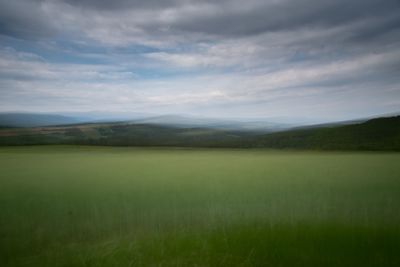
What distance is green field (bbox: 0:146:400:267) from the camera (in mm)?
4367

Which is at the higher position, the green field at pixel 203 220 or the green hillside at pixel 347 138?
the green hillside at pixel 347 138

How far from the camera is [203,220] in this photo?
19.0ft

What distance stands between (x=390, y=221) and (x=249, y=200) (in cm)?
291

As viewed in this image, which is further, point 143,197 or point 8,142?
point 8,142

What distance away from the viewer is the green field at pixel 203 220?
14.3 ft

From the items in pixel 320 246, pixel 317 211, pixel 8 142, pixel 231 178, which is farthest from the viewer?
pixel 8 142

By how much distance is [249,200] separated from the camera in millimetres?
6906

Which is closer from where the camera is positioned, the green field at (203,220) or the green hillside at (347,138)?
the green field at (203,220)

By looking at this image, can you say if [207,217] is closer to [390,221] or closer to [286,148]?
[390,221]

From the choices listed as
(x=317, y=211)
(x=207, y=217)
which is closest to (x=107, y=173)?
(x=207, y=217)

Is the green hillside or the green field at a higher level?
the green hillside

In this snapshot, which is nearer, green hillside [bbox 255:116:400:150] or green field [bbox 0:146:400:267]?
green field [bbox 0:146:400:267]

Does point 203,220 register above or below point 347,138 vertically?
below

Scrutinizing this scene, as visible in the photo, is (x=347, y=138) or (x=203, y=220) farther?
(x=347, y=138)
